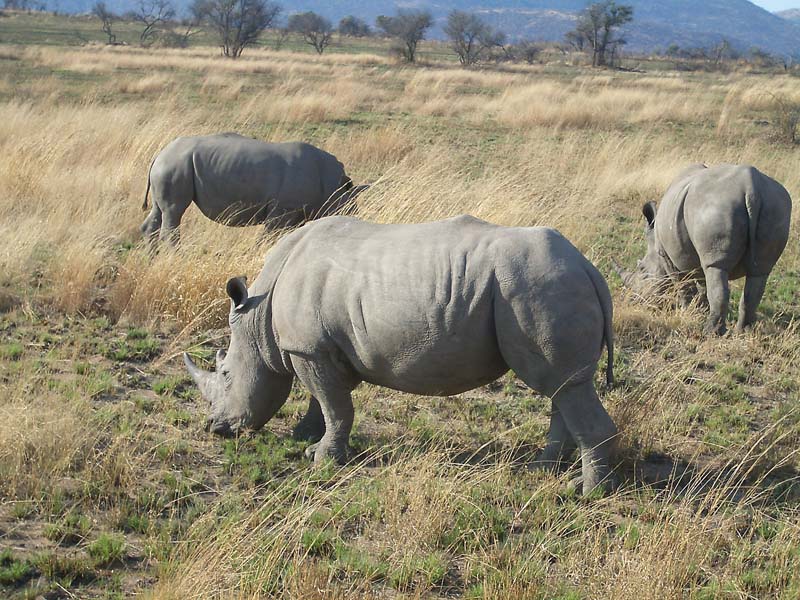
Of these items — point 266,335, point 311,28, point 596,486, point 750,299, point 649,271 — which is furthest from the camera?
point 311,28

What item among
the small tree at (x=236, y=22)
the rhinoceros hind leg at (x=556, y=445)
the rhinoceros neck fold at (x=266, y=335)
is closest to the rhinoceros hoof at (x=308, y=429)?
the rhinoceros neck fold at (x=266, y=335)

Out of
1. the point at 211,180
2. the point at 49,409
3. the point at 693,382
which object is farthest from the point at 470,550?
the point at 211,180

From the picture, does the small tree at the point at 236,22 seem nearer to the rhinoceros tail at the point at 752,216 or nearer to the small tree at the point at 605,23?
the small tree at the point at 605,23

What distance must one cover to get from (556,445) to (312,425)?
5.21 ft

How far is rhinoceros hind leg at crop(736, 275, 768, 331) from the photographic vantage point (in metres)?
7.79

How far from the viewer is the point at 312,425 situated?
5773 mm

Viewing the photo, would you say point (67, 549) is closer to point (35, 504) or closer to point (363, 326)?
point (35, 504)

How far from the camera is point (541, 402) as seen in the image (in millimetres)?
6473

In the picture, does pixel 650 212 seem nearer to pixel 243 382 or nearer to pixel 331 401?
pixel 331 401

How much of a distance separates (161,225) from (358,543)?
610cm

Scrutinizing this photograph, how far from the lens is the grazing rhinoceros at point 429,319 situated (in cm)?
468

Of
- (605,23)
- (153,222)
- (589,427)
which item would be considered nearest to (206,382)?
(589,427)

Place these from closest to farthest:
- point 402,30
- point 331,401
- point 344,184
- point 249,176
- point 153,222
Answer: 1. point 331,401
2. point 249,176
3. point 344,184
4. point 153,222
5. point 402,30

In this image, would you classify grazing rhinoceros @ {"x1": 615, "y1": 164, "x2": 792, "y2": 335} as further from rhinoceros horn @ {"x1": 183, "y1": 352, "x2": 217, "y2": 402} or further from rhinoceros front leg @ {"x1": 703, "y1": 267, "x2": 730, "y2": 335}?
rhinoceros horn @ {"x1": 183, "y1": 352, "x2": 217, "y2": 402}
